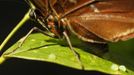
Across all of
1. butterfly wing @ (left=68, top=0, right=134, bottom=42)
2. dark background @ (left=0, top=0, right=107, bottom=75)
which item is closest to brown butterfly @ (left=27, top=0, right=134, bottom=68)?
butterfly wing @ (left=68, top=0, right=134, bottom=42)

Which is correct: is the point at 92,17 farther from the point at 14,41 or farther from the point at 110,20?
the point at 14,41

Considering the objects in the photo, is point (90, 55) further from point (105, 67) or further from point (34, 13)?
point (34, 13)

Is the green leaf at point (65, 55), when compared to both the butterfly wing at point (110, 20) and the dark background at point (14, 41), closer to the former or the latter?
the butterfly wing at point (110, 20)

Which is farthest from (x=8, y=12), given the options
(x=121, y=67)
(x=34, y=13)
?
(x=121, y=67)

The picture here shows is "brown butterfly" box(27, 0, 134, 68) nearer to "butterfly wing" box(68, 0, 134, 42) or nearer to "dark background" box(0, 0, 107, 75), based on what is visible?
"butterfly wing" box(68, 0, 134, 42)

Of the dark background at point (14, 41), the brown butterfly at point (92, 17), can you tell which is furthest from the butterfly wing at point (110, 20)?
the dark background at point (14, 41)

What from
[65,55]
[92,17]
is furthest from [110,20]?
[65,55]
